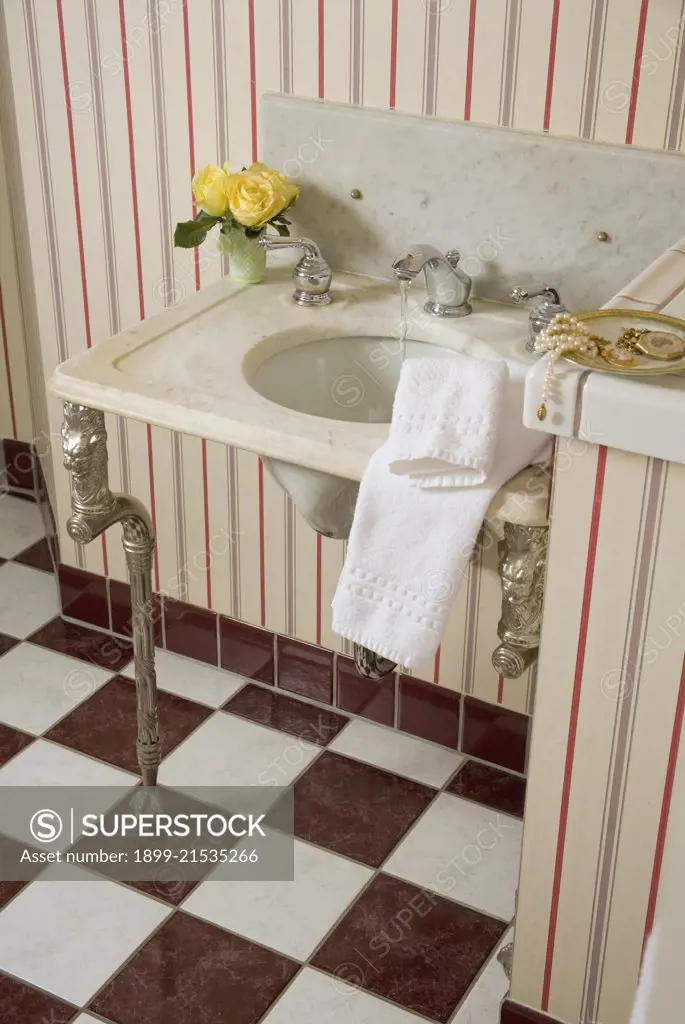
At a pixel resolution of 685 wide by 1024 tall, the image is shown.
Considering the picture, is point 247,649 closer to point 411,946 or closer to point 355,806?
point 355,806

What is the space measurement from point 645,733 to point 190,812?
994mm

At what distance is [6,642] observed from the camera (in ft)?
9.16

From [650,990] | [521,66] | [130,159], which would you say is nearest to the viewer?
[650,990]

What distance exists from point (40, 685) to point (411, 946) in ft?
3.22

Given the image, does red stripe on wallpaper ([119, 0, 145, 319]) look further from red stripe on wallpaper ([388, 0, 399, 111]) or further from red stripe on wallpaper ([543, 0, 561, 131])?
red stripe on wallpaper ([543, 0, 561, 131])

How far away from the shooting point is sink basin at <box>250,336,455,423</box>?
202cm

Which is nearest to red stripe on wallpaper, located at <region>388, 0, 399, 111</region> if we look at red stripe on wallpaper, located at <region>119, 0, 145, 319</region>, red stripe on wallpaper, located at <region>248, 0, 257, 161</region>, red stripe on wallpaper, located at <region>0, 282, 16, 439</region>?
red stripe on wallpaper, located at <region>248, 0, 257, 161</region>

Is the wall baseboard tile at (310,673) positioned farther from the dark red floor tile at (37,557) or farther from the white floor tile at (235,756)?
the dark red floor tile at (37,557)

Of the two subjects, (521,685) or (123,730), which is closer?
(521,685)

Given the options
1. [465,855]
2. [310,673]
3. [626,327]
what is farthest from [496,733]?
[626,327]

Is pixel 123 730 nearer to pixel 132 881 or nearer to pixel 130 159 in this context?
pixel 132 881

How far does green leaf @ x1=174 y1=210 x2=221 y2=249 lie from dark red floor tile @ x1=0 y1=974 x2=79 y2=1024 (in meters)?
1.19

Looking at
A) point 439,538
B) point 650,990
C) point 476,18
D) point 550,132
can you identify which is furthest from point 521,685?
point 650,990

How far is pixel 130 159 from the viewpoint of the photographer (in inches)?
92.7
